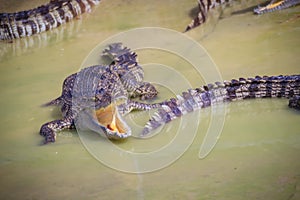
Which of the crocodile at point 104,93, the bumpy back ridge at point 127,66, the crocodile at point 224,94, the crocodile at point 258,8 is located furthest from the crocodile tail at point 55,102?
the crocodile at point 258,8

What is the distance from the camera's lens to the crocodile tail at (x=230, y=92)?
571 centimetres

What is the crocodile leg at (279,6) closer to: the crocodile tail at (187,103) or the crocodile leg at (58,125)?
the crocodile tail at (187,103)

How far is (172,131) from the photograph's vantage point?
18.2 ft

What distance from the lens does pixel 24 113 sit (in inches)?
247

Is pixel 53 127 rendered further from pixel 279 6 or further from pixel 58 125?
pixel 279 6

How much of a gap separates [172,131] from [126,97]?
95cm

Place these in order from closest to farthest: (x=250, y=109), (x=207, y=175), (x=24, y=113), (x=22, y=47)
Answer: (x=207, y=175) < (x=250, y=109) < (x=24, y=113) < (x=22, y=47)

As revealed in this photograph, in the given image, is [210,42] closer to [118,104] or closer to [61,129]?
[118,104]

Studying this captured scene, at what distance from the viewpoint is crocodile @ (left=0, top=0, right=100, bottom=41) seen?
855 cm

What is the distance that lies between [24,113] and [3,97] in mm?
598

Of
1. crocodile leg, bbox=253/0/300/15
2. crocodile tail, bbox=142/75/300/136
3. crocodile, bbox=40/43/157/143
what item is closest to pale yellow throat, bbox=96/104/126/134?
crocodile, bbox=40/43/157/143

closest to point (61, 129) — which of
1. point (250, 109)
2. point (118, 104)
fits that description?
point (118, 104)

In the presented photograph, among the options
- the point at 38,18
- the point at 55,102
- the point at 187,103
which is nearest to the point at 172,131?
the point at 187,103

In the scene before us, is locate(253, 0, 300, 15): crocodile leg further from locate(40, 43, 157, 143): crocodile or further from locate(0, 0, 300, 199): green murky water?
locate(40, 43, 157, 143): crocodile
